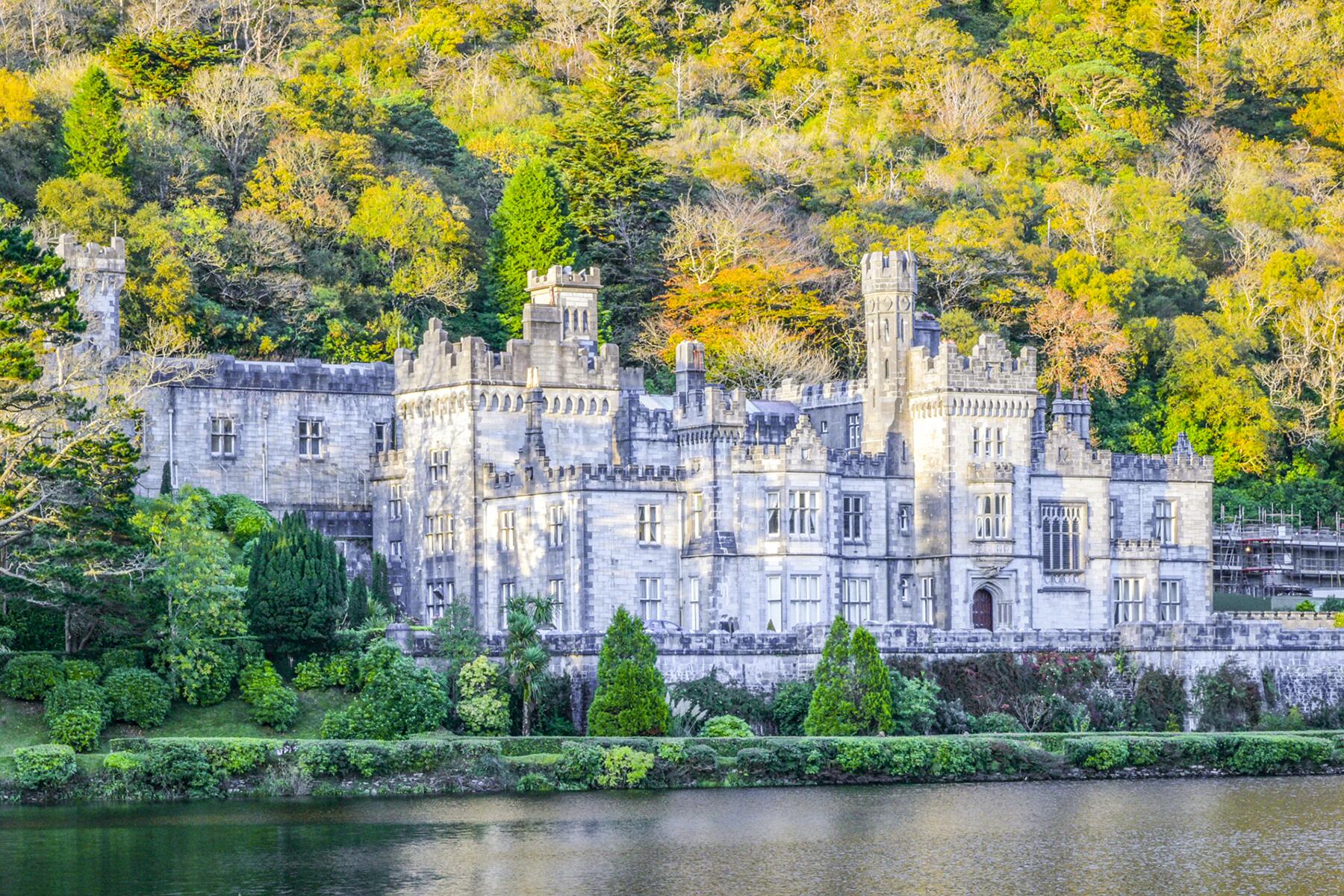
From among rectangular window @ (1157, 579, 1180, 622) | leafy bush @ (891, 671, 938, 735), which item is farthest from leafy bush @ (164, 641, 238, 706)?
rectangular window @ (1157, 579, 1180, 622)

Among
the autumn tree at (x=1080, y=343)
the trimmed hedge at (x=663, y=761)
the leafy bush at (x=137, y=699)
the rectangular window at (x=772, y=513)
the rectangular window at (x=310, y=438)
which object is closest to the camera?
the trimmed hedge at (x=663, y=761)

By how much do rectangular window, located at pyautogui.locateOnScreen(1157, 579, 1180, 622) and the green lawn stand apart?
98.5ft

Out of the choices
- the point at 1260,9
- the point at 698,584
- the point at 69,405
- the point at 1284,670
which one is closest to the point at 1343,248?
the point at 1260,9

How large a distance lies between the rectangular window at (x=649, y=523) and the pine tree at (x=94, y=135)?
28.0 meters

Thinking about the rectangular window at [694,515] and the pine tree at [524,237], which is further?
the pine tree at [524,237]

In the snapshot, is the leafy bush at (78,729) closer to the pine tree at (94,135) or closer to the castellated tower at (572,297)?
the castellated tower at (572,297)

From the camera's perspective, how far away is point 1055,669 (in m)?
74.1

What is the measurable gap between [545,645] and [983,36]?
2724 inches

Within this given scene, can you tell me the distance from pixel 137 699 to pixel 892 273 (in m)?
29.7

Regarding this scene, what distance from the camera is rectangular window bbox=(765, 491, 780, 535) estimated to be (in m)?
76.6

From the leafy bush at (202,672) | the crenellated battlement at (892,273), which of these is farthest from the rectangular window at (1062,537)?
the leafy bush at (202,672)

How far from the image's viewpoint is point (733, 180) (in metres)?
106

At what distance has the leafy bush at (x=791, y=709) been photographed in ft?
229

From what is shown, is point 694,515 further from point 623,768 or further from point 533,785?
point 533,785
